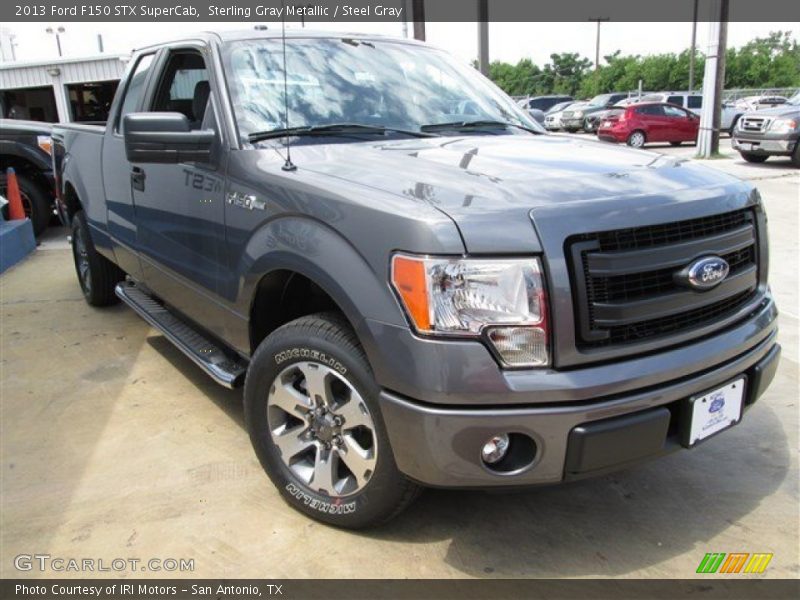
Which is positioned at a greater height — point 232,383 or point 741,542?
point 232,383

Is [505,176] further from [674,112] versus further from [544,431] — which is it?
[674,112]

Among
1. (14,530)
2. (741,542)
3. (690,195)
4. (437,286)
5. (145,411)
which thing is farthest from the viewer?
(145,411)

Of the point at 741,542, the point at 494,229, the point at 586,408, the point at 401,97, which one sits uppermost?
the point at 401,97

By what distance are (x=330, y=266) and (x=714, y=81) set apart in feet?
52.4

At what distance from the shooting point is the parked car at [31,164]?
8.58 m

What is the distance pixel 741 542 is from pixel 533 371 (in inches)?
47.3

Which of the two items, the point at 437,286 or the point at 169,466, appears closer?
the point at 437,286

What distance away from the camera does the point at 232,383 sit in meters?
3.05

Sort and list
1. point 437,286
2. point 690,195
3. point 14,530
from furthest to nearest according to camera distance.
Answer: point 14,530
point 690,195
point 437,286

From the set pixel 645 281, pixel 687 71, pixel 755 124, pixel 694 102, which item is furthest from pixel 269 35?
pixel 687 71

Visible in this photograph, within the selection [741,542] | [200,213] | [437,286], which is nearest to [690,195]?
[437,286]

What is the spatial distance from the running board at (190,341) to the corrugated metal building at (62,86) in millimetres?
13335

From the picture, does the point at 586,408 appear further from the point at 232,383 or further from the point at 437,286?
the point at 232,383

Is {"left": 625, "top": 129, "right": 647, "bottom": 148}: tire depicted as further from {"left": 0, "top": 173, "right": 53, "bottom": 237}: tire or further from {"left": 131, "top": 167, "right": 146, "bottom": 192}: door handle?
{"left": 131, "top": 167, "right": 146, "bottom": 192}: door handle
